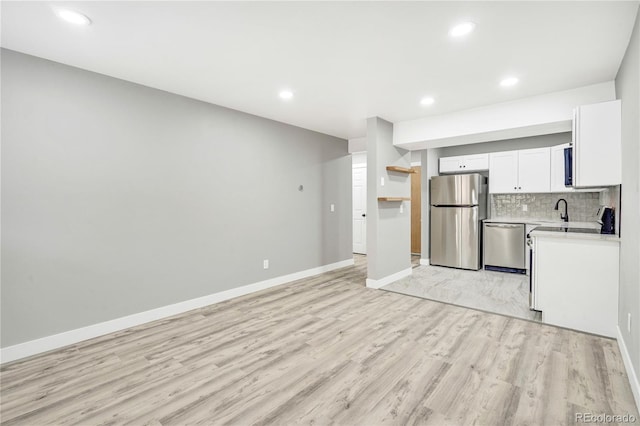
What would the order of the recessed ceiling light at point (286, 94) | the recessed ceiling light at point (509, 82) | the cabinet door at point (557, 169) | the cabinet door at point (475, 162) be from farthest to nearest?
1. the cabinet door at point (475, 162)
2. the cabinet door at point (557, 169)
3. the recessed ceiling light at point (286, 94)
4. the recessed ceiling light at point (509, 82)

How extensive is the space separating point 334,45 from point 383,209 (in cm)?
262

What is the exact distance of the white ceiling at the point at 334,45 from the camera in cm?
200

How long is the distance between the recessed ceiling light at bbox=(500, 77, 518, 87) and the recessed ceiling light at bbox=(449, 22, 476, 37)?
115 cm

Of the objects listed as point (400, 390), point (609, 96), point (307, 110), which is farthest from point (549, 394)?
point (307, 110)

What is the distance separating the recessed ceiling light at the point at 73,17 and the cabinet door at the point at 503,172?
590 centimetres

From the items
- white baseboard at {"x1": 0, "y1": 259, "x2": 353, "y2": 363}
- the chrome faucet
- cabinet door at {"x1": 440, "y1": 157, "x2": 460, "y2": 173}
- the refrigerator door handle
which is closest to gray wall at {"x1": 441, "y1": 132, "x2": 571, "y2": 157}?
cabinet door at {"x1": 440, "y1": 157, "x2": 460, "y2": 173}

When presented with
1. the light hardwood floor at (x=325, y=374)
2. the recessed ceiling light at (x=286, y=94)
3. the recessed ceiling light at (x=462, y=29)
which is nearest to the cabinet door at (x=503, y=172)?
the light hardwood floor at (x=325, y=374)

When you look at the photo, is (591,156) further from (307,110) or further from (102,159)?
(102,159)

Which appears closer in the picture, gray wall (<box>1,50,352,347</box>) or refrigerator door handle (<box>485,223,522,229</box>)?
gray wall (<box>1,50,352,347</box>)

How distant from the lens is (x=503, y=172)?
215 inches

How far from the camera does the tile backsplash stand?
4.97m

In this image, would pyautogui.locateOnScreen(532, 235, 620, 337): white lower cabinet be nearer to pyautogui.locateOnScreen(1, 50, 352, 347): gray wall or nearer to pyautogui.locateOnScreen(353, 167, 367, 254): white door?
pyautogui.locateOnScreen(1, 50, 352, 347): gray wall

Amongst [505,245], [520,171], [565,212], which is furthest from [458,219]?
[565,212]
